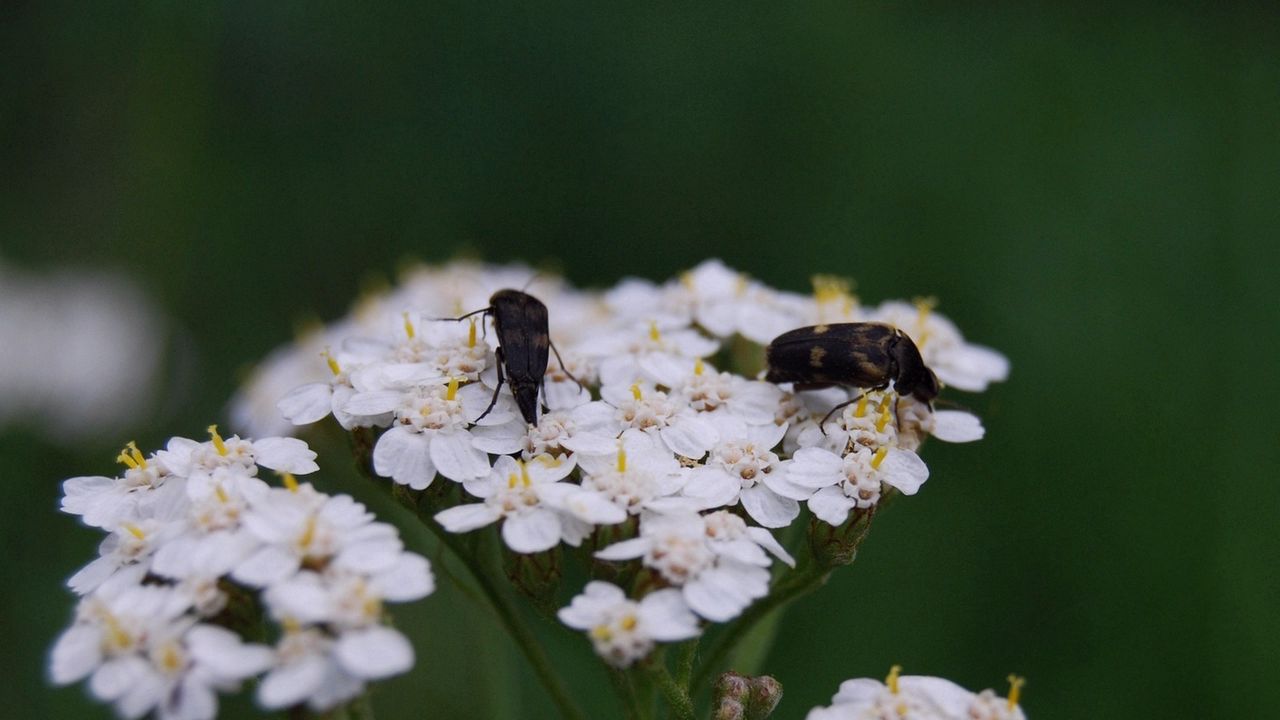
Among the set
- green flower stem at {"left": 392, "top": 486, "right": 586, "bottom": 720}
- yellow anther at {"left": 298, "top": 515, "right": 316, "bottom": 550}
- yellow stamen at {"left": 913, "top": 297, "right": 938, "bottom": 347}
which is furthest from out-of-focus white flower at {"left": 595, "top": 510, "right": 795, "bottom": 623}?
yellow stamen at {"left": 913, "top": 297, "right": 938, "bottom": 347}

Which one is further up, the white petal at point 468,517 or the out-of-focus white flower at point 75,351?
the white petal at point 468,517

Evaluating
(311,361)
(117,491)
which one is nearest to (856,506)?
(117,491)

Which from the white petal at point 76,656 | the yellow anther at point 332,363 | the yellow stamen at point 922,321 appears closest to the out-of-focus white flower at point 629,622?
the white petal at point 76,656

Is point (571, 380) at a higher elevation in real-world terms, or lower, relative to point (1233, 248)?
lower

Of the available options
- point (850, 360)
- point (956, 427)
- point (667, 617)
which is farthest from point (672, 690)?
point (956, 427)

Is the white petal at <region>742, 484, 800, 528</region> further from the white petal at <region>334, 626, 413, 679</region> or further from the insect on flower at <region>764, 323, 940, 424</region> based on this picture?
the white petal at <region>334, 626, 413, 679</region>

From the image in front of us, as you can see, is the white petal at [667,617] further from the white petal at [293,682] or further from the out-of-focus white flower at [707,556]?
the white petal at [293,682]

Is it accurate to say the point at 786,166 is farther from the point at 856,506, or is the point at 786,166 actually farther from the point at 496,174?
the point at 856,506
